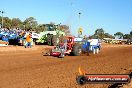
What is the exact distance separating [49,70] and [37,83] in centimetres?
278

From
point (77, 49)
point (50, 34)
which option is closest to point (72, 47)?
point (77, 49)

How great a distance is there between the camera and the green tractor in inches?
1161

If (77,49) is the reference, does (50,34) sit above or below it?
above

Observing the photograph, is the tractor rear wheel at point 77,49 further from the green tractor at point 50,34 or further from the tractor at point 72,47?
the green tractor at point 50,34

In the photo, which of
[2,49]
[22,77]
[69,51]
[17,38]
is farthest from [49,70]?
[17,38]

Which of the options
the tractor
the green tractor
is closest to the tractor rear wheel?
the tractor

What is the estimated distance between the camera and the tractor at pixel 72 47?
18705 mm

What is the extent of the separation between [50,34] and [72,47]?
1038 cm

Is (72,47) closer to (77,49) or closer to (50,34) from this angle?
(77,49)

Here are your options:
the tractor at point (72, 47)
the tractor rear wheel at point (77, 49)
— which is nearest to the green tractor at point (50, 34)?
the tractor at point (72, 47)

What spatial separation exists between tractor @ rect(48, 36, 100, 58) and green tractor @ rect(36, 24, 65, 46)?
23.2 ft

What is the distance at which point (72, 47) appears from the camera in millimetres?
20031

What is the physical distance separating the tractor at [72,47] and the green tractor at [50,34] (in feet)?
23.2

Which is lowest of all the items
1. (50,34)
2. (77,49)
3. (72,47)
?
(77,49)
